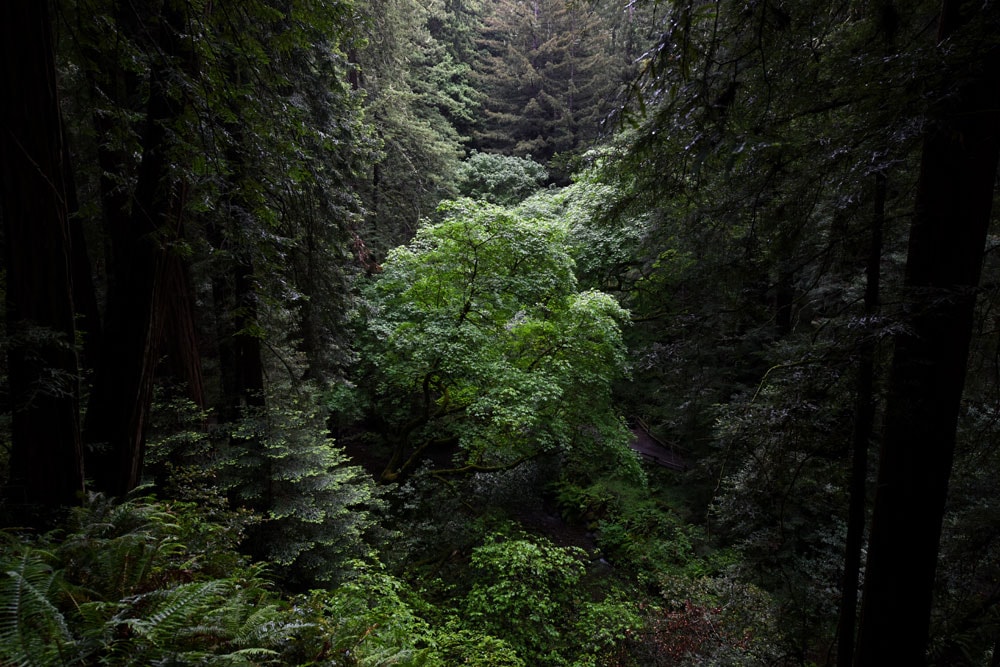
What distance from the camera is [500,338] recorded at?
9.66 m

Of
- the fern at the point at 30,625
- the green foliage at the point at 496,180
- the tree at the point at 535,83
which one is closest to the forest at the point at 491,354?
the fern at the point at 30,625

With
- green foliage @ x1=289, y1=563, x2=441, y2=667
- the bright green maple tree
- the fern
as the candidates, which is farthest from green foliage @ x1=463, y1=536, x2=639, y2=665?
the fern

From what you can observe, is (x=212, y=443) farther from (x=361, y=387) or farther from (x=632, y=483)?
(x=632, y=483)

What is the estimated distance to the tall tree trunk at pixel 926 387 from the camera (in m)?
2.90

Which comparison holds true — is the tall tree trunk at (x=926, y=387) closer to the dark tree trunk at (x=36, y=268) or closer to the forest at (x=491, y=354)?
the forest at (x=491, y=354)

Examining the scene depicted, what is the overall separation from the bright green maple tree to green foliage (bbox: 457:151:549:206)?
359 inches

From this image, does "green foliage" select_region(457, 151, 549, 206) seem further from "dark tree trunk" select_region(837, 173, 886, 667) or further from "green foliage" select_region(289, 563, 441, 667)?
"green foliage" select_region(289, 563, 441, 667)

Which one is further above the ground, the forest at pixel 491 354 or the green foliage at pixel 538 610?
the forest at pixel 491 354

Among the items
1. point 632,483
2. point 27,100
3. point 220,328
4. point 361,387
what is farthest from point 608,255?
point 27,100

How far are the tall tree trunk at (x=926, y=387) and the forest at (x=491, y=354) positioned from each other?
2 centimetres

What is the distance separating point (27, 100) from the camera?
98.9 inches

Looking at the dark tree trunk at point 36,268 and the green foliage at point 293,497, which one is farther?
the green foliage at point 293,497

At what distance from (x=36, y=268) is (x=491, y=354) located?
7.03 m

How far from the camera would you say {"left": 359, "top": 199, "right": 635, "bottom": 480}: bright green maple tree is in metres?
8.85
